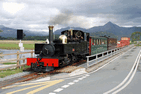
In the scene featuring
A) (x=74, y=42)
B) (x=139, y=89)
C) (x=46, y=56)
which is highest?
(x=74, y=42)

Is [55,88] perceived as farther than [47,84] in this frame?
No

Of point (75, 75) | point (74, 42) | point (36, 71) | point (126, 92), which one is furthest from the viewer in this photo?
point (74, 42)

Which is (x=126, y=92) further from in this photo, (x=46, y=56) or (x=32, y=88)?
(x=46, y=56)

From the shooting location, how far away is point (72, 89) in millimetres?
6707

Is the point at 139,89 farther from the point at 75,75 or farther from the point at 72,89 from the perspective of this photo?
the point at 75,75

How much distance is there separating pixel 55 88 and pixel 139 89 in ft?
11.9

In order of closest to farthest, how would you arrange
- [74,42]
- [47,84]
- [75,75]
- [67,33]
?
[47,84] < [75,75] < [74,42] < [67,33]

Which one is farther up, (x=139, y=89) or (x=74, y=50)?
(x=74, y=50)

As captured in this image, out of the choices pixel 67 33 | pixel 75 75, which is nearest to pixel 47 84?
pixel 75 75

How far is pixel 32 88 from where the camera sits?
6746mm

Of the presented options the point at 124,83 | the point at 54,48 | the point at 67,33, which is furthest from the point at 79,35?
the point at 124,83

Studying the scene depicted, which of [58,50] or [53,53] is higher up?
[58,50]

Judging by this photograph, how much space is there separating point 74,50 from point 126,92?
6963 mm

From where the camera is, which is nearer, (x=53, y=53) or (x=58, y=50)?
(x=53, y=53)
